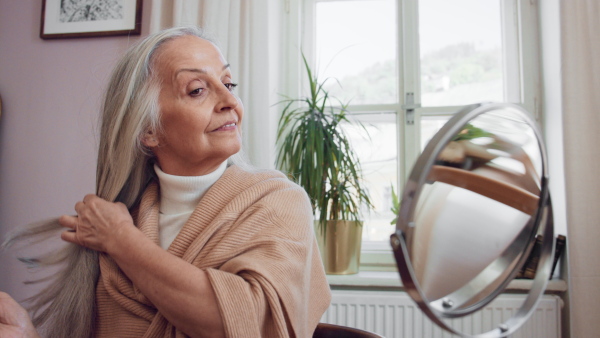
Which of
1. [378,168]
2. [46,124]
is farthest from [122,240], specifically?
[46,124]

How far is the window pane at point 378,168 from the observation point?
89.7 inches

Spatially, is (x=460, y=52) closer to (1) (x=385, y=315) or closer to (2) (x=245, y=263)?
(1) (x=385, y=315)

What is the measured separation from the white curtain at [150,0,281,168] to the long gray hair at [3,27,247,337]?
0.79m

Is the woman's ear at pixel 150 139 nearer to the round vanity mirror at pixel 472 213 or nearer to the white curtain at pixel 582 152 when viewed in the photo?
the round vanity mirror at pixel 472 213

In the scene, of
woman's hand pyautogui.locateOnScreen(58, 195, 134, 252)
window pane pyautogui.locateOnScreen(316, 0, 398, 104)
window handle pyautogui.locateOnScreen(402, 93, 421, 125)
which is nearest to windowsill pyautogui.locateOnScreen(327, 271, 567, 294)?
window handle pyautogui.locateOnScreen(402, 93, 421, 125)

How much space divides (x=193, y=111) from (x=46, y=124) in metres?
1.62

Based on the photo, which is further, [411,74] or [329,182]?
[411,74]

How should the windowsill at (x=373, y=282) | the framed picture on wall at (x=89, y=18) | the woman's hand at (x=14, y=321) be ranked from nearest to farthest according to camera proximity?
1. the woman's hand at (x=14, y=321)
2. the windowsill at (x=373, y=282)
3. the framed picture on wall at (x=89, y=18)

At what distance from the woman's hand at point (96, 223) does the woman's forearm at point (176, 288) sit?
0.30ft

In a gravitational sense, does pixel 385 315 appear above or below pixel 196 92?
below

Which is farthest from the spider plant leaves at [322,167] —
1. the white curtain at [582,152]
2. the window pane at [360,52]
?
the white curtain at [582,152]

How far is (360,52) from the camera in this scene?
7.82 ft

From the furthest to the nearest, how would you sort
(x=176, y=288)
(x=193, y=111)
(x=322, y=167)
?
1. (x=322, y=167)
2. (x=193, y=111)
3. (x=176, y=288)

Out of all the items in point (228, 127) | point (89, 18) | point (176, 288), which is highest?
point (89, 18)
